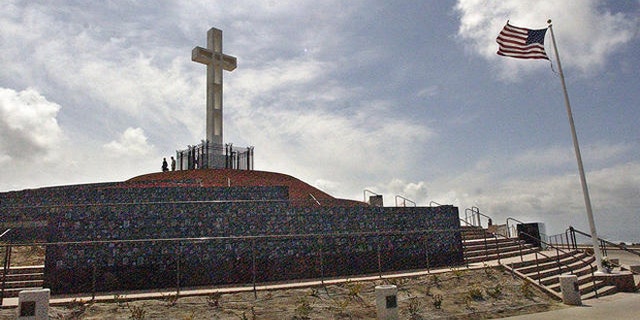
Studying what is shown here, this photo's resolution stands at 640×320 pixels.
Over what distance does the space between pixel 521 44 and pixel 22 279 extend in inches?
626

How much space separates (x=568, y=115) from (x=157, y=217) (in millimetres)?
13175

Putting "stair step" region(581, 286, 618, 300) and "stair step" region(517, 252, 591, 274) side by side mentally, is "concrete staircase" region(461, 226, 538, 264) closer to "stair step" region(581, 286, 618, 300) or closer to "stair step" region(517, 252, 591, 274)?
"stair step" region(517, 252, 591, 274)

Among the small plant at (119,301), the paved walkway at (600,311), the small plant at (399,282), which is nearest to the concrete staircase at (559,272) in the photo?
the paved walkway at (600,311)

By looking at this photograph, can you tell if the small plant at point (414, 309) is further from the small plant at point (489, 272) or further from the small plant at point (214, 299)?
the small plant at point (214, 299)

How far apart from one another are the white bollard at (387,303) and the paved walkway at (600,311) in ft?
9.52

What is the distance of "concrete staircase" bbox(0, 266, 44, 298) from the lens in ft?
32.1

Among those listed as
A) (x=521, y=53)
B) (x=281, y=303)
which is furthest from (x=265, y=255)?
(x=521, y=53)

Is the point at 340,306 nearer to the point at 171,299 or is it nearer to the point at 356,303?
the point at 356,303

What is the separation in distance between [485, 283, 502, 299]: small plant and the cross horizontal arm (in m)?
18.6

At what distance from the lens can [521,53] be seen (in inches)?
539

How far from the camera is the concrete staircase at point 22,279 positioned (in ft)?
32.1

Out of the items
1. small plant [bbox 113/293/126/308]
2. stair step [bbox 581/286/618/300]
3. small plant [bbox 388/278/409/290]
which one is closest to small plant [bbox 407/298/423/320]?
small plant [bbox 388/278/409/290]

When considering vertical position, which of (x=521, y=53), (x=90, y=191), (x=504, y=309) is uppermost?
(x=521, y=53)

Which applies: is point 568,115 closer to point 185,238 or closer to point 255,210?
point 255,210
